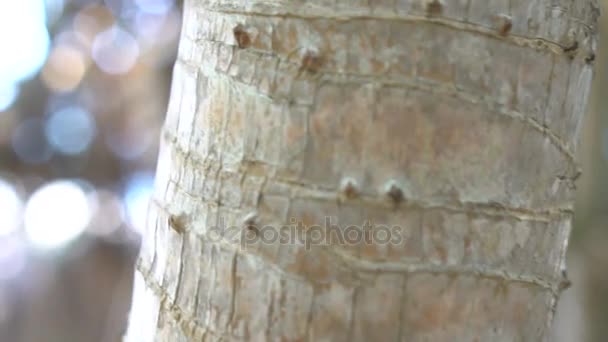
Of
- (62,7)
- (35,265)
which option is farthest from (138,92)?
(35,265)

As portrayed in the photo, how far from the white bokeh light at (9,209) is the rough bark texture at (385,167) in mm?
4251

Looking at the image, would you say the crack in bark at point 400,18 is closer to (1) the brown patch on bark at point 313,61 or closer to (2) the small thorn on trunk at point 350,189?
(1) the brown patch on bark at point 313,61

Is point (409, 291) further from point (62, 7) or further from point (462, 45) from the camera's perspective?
point (62, 7)

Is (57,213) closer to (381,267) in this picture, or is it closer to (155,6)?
(155,6)

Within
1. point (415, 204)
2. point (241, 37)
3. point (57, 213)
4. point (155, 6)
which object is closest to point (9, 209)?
point (57, 213)

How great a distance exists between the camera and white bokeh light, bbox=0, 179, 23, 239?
468 cm

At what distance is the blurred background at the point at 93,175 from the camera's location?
4.34 metres

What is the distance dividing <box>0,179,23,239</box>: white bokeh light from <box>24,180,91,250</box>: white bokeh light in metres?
0.06

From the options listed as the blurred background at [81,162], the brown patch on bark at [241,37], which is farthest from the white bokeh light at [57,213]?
the brown patch on bark at [241,37]

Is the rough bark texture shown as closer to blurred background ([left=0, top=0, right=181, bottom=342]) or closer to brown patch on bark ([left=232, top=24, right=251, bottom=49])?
brown patch on bark ([left=232, top=24, right=251, bottom=49])

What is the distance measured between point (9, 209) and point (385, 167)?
459 cm

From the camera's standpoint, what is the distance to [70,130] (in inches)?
206

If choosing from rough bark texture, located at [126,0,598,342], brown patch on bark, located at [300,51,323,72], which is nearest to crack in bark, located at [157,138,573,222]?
rough bark texture, located at [126,0,598,342]

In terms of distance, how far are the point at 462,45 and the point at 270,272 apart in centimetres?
27
